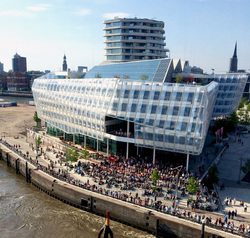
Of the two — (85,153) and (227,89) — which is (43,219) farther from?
A: (227,89)

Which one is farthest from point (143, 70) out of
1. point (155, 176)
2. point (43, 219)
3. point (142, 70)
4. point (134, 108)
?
point (43, 219)

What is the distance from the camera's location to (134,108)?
46812 mm

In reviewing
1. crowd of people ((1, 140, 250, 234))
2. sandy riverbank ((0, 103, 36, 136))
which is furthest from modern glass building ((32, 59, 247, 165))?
sandy riverbank ((0, 103, 36, 136))

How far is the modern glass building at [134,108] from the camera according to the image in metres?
42.2

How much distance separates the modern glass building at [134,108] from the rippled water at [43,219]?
50.1 ft

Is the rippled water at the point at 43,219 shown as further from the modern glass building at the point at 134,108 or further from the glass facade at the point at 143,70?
the glass facade at the point at 143,70

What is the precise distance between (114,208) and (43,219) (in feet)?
32.8

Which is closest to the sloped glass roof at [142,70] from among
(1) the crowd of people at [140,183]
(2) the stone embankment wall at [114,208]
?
(1) the crowd of people at [140,183]

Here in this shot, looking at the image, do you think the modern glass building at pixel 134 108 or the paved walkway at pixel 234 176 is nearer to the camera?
the paved walkway at pixel 234 176

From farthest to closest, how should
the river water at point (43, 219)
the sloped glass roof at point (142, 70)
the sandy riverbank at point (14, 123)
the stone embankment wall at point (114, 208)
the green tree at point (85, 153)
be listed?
the sandy riverbank at point (14, 123) < the sloped glass roof at point (142, 70) < the green tree at point (85, 153) < the river water at point (43, 219) < the stone embankment wall at point (114, 208)

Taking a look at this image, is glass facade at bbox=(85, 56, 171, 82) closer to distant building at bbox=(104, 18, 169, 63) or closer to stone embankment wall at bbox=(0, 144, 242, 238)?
distant building at bbox=(104, 18, 169, 63)

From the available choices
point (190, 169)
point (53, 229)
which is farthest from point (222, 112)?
point (53, 229)

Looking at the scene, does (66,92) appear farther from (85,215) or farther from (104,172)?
(85,215)

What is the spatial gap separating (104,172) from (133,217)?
37.8ft
